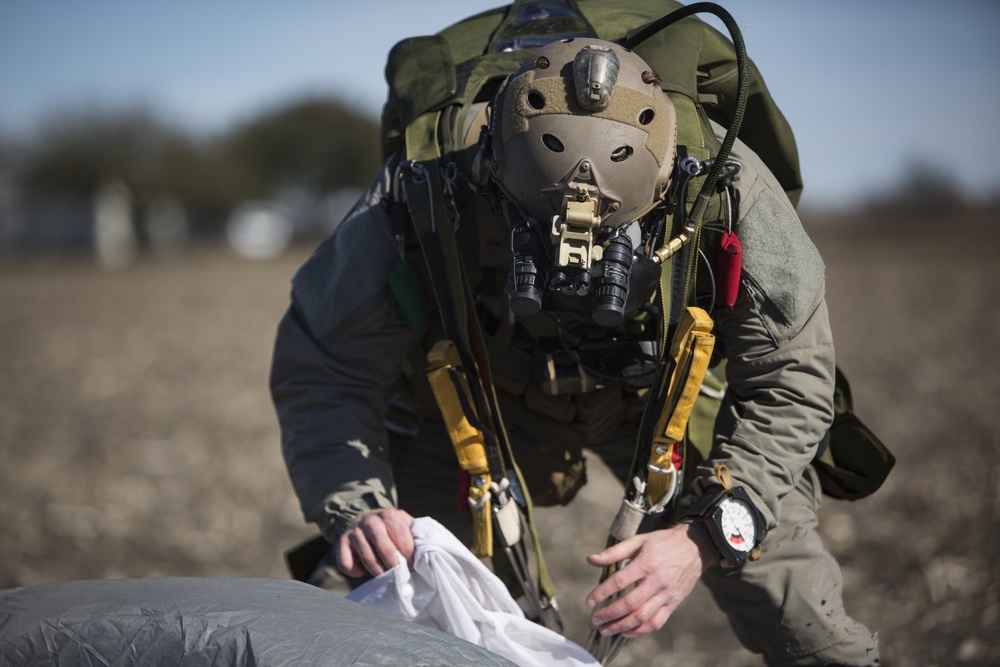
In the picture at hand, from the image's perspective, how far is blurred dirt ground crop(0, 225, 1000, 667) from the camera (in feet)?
13.6

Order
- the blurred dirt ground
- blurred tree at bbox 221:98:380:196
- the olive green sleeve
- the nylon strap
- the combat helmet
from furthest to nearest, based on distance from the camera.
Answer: blurred tree at bbox 221:98:380:196, the blurred dirt ground, the nylon strap, the olive green sleeve, the combat helmet

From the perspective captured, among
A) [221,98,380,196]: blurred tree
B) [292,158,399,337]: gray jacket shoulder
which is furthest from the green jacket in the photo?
[221,98,380,196]: blurred tree

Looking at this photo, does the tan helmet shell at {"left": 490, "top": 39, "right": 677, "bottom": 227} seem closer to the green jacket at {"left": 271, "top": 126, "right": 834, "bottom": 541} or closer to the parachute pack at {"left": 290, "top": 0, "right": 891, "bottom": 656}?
the parachute pack at {"left": 290, "top": 0, "right": 891, "bottom": 656}

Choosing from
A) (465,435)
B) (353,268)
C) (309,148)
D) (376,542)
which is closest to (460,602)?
(376,542)

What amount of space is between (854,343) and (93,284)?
628 inches

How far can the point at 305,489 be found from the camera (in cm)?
262

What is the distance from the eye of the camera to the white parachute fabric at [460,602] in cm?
225

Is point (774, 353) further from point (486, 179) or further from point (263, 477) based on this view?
point (263, 477)

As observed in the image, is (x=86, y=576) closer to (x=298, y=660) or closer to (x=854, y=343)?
(x=298, y=660)

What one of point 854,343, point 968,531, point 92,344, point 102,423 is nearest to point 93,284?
point 92,344

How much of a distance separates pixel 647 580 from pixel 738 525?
0.92ft

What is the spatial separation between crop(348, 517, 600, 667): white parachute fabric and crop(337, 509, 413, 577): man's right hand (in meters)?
0.03

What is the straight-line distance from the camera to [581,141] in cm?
220

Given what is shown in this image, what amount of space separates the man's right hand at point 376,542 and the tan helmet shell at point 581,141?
871mm
